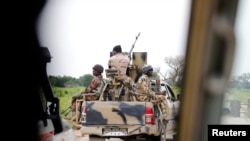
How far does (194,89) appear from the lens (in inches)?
19.7

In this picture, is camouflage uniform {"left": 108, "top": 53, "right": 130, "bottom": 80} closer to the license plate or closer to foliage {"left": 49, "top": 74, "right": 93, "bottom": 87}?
foliage {"left": 49, "top": 74, "right": 93, "bottom": 87}

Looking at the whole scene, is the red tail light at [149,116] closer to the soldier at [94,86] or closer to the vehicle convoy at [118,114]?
the vehicle convoy at [118,114]

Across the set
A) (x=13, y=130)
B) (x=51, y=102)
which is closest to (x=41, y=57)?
(x=51, y=102)

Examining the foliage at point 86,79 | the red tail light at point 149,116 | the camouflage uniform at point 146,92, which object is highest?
the foliage at point 86,79

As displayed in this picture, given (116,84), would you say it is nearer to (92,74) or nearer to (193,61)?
(92,74)

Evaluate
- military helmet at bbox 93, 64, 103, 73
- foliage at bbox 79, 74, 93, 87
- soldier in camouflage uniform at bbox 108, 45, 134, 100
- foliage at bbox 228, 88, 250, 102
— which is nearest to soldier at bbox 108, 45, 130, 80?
soldier in camouflage uniform at bbox 108, 45, 134, 100

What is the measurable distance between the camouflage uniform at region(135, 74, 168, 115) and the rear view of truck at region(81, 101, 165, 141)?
0.31ft

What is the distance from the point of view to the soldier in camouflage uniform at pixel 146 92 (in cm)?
356

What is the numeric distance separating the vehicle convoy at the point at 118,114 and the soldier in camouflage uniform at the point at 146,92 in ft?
0.13

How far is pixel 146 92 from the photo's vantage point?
364 centimetres

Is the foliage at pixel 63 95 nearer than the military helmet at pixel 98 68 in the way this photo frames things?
Yes

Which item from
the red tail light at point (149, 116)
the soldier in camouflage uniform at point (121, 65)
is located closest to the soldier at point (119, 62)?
the soldier in camouflage uniform at point (121, 65)

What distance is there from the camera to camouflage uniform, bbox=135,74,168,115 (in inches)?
142

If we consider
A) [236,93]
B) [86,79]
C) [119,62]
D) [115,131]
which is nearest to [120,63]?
[119,62]
